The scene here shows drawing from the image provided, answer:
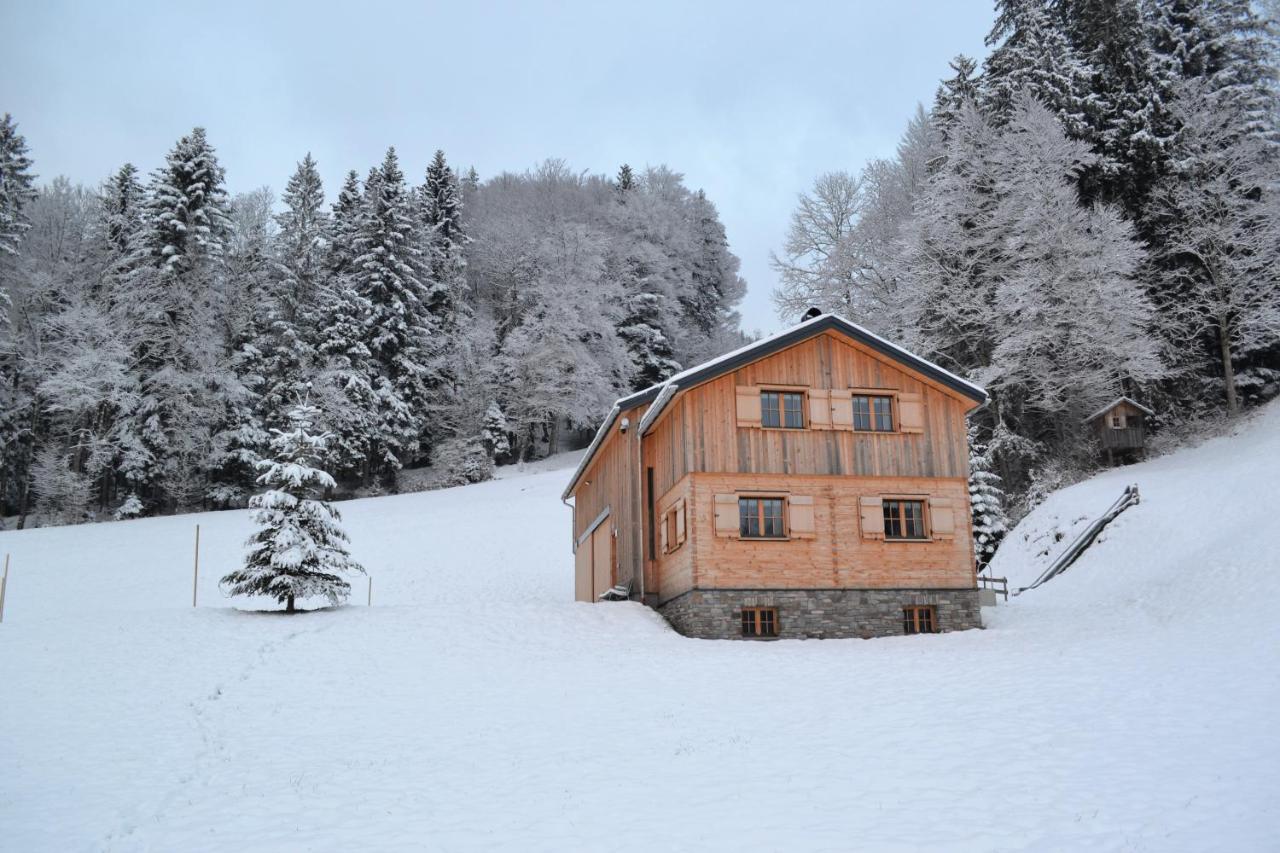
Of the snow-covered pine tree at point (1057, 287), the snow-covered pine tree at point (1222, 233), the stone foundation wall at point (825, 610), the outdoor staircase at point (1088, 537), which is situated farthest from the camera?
the snow-covered pine tree at point (1222, 233)

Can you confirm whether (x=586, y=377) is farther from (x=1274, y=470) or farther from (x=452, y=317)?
(x=1274, y=470)

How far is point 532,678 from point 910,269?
25.4 meters

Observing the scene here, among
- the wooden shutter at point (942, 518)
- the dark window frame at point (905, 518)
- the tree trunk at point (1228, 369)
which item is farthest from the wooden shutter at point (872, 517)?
the tree trunk at point (1228, 369)

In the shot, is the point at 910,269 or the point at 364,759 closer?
the point at 364,759

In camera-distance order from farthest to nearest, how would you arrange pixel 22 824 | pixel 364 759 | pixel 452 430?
pixel 452 430
pixel 364 759
pixel 22 824

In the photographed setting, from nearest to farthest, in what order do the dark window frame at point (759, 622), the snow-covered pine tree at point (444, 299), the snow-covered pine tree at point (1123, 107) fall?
the dark window frame at point (759, 622)
the snow-covered pine tree at point (1123, 107)
the snow-covered pine tree at point (444, 299)

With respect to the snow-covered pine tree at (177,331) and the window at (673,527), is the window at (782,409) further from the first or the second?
the snow-covered pine tree at (177,331)

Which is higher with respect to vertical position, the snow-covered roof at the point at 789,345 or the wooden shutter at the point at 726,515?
the snow-covered roof at the point at 789,345

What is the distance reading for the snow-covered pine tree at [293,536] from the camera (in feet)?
70.2

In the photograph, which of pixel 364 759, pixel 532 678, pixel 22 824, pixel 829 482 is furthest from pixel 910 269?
pixel 22 824

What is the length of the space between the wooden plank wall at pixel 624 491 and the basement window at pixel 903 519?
19.6 feet

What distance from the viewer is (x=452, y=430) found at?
49.9 metres

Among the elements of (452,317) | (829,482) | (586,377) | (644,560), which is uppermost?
(452,317)

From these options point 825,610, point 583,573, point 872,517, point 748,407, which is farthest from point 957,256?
point 825,610
